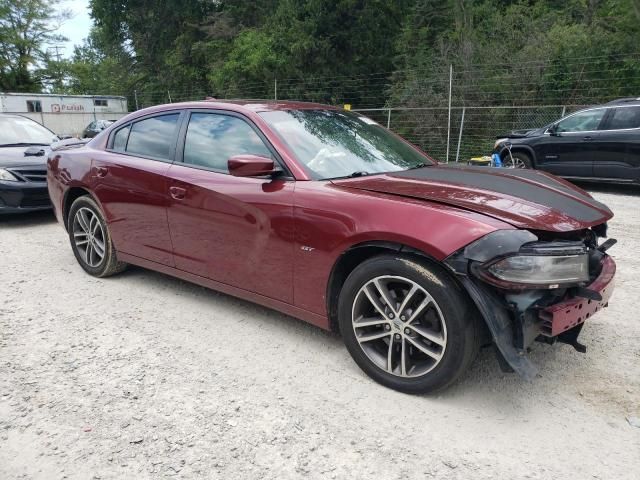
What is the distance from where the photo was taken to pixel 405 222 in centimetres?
269

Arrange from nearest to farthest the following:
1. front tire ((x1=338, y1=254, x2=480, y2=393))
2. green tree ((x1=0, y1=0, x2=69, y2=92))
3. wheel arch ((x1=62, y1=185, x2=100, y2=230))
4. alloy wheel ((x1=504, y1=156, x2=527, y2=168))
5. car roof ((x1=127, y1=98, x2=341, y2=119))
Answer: front tire ((x1=338, y1=254, x2=480, y2=393)), car roof ((x1=127, y1=98, x2=341, y2=119)), wheel arch ((x1=62, y1=185, x2=100, y2=230)), alloy wheel ((x1=504, y1=156, x2=527, y2=168)), green tree ((x1=0, y1=0, x2=69, y2=92))

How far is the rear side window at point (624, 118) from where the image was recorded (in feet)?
29.0

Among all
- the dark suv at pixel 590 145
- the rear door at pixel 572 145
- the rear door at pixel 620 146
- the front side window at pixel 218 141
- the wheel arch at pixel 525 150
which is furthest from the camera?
the wheel arch at pixel 525 150

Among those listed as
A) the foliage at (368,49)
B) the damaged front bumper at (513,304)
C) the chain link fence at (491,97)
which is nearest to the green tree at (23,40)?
the foliage at (368,49)

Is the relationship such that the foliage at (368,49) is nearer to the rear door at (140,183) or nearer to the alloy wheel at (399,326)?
the rear door at (140,183)

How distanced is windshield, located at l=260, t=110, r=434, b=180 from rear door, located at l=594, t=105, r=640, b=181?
21.1ft

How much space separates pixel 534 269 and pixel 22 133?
8.44 meters

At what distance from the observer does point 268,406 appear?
2.74 m

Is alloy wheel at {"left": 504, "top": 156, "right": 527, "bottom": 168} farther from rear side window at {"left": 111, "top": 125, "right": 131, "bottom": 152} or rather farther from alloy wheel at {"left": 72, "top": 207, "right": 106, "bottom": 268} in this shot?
alloy wheel at {"left": 72, "top": 207, "right": 106, "bottom": 268}

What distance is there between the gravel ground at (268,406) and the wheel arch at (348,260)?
37cm

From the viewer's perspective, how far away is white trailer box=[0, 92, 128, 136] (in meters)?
27.1

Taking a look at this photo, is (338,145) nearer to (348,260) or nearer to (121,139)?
(348,260)

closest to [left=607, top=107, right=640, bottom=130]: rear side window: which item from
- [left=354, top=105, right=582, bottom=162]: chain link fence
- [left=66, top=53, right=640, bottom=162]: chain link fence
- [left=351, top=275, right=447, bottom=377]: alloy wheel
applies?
[left=66, top=53, right=640, bottom=162]: chain link fence

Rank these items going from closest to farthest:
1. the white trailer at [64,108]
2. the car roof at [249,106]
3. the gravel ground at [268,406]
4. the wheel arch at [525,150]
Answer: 1. the gravel ground at [268,406]
2. the car roof at [249,106]
3. the wheel arch at [525,150]
4. the white trailer at [64,108]
